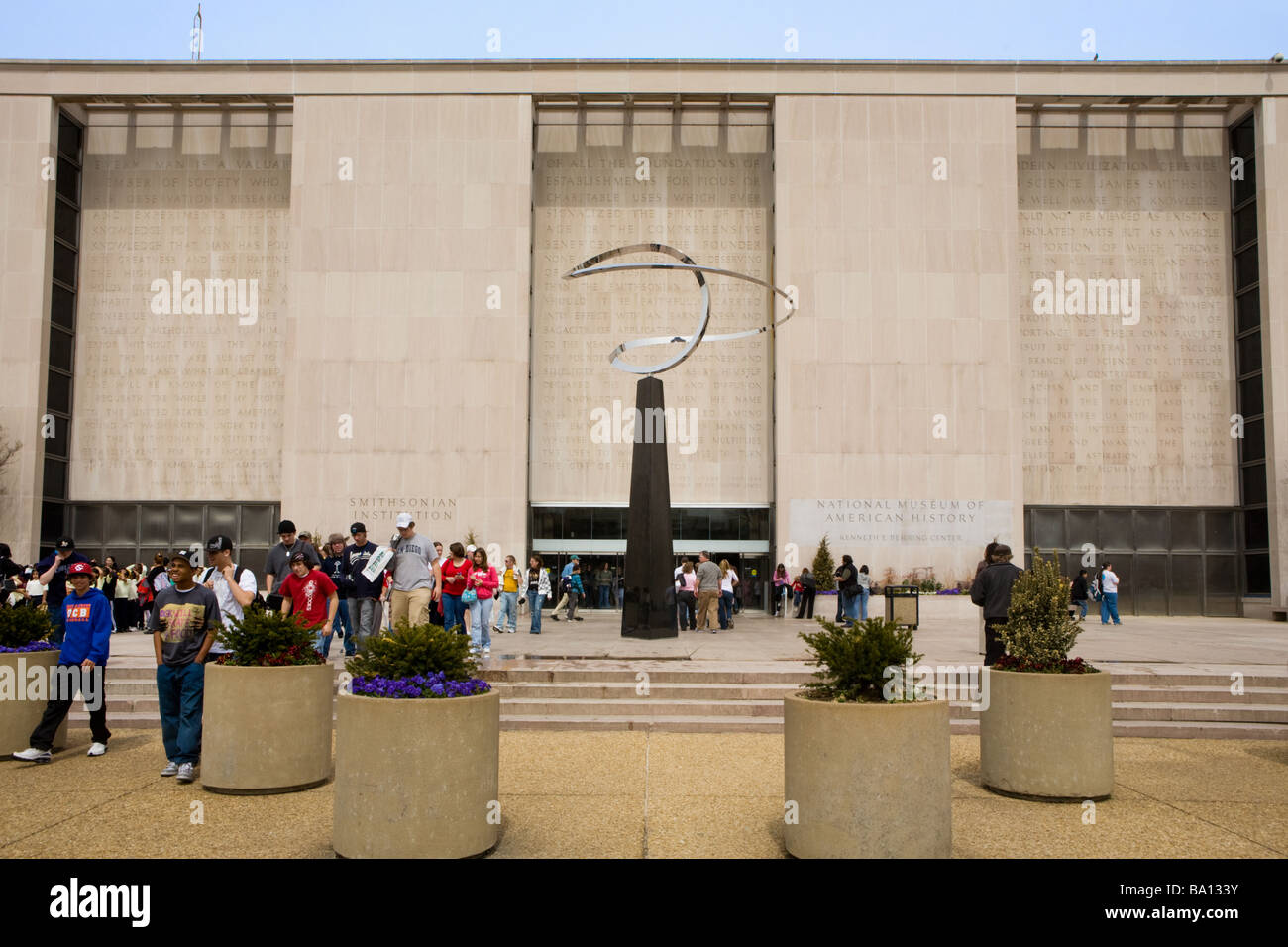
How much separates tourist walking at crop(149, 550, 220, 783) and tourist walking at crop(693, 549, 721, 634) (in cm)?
1387

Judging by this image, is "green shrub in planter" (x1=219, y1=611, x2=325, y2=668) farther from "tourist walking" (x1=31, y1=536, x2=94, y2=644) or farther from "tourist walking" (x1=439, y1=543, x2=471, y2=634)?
"tourist walking" (x1=439, y1=543, x2=471, y2=634)

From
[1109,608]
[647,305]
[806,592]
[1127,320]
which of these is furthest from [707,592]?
[1127,320]

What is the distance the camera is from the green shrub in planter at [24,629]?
9.83 m

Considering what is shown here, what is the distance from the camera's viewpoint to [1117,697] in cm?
1223

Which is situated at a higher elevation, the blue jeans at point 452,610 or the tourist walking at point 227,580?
the tourist walking at point 227,580

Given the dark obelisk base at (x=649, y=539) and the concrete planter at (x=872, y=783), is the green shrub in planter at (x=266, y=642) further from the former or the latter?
the dark obelisk base at (x=649, y=539)

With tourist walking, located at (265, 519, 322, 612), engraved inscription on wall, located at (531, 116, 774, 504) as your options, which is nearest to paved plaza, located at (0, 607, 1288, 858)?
tourist walking, located at (265, 519, 322, 612)

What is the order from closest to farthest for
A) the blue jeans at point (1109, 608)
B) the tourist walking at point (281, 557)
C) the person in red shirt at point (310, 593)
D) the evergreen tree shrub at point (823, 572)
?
1. the person in red shirt at point (310, 593)
2. the tourist walking at point (281, 557)
3. the blue jeans at point (1109, 608)
4. the evergreen tree shrub at point (823, 572)

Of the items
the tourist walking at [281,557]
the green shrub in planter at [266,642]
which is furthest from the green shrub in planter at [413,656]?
the tourist walking at [281,557]

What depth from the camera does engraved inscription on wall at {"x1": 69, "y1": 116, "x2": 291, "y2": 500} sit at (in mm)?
32438

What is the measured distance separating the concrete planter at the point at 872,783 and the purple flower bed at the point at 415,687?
2190mm

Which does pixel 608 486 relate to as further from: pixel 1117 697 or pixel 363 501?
pixel 1117 697

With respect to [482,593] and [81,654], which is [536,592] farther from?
[81,654]

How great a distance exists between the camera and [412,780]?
5910 mm
